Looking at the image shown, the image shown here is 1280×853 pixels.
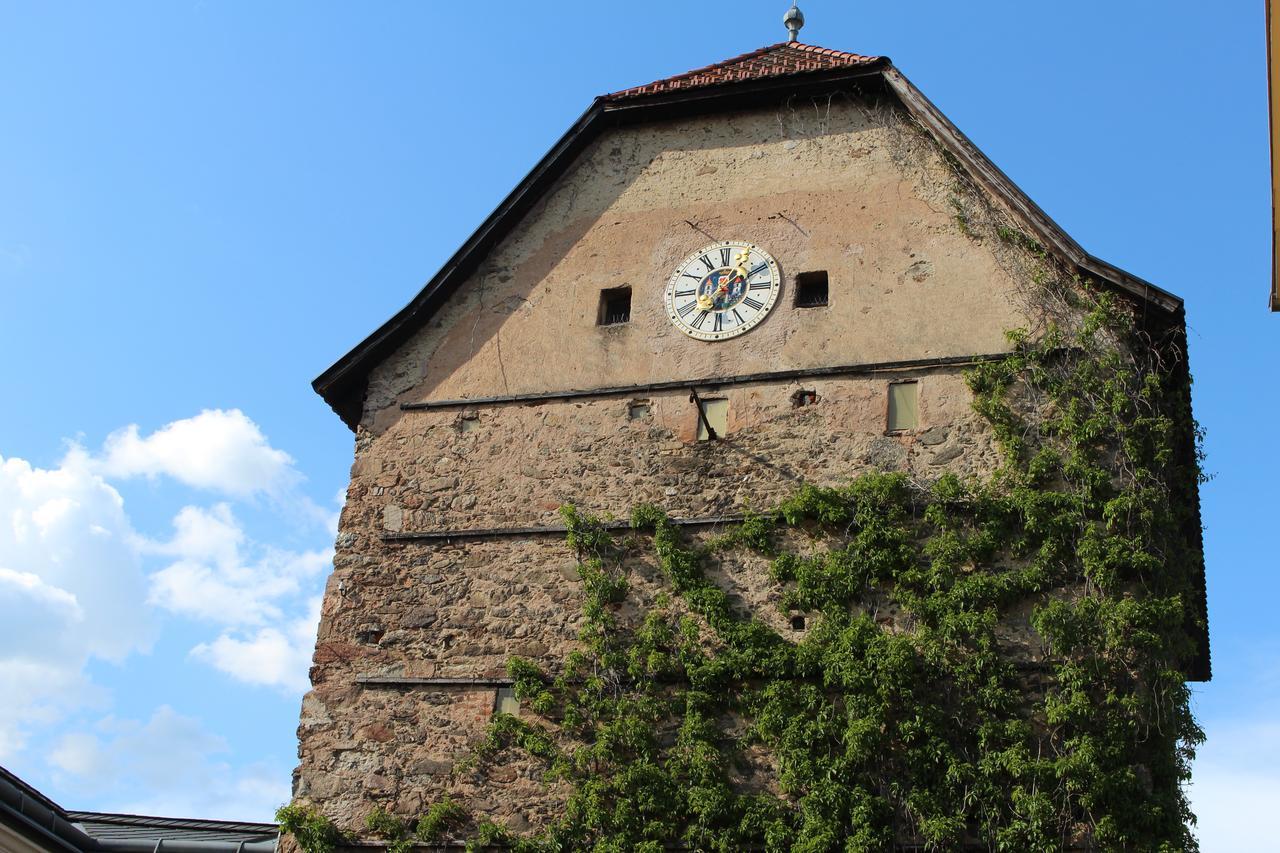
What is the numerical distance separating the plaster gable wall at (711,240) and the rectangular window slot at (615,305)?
0.27 feet

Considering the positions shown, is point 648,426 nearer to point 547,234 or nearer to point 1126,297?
point 547,234

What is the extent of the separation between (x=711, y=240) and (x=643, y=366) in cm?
124

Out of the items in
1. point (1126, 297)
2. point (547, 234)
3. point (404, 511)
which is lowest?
point (404, 511)

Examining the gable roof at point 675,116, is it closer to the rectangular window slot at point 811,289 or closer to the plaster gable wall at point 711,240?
the plaster gable wall at point 711,240

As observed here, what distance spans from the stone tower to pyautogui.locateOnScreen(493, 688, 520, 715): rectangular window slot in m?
0.02

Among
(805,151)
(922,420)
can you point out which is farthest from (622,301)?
(922,420)

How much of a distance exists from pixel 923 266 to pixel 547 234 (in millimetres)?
3254

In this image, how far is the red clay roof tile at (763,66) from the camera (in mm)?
12438

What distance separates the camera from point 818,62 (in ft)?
41.2

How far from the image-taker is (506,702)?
10742 mm

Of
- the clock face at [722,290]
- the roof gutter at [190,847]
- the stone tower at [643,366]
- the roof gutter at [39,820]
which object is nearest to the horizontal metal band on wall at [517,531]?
the stone tower at [643,366]

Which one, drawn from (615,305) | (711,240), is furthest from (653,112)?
(615,305)

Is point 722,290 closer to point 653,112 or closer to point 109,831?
point 653,112

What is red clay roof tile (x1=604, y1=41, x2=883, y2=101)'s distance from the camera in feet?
40.8
